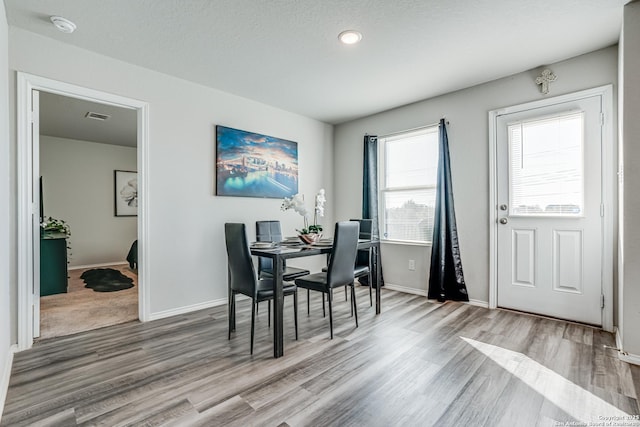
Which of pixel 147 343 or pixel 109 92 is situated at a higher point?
pixel 109 92

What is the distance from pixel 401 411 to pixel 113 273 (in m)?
5.45

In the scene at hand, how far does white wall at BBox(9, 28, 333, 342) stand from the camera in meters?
2.75

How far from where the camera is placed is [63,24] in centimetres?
232

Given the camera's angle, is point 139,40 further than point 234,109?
No

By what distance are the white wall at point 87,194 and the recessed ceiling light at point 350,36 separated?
5851mm

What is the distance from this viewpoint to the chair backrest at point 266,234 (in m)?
3.44

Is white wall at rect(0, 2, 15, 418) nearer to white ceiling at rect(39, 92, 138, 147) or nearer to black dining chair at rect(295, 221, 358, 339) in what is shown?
white ceiling at rect(39, 92, 138, 147)

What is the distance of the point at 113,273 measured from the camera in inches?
215

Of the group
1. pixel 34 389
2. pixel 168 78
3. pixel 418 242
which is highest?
pixel 168 78

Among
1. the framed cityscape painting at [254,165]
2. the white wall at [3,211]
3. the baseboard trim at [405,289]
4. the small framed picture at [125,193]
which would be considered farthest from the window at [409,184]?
the small framed picture at [125,193]

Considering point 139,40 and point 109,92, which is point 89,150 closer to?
point 109,92

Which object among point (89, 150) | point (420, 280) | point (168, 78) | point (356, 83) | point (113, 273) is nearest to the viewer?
point (168, 78)

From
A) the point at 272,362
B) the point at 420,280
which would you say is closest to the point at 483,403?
the point at 272,362

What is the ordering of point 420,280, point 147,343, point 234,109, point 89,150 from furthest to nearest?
point 89,150, point 420,280, point 234,109, point 147,343
